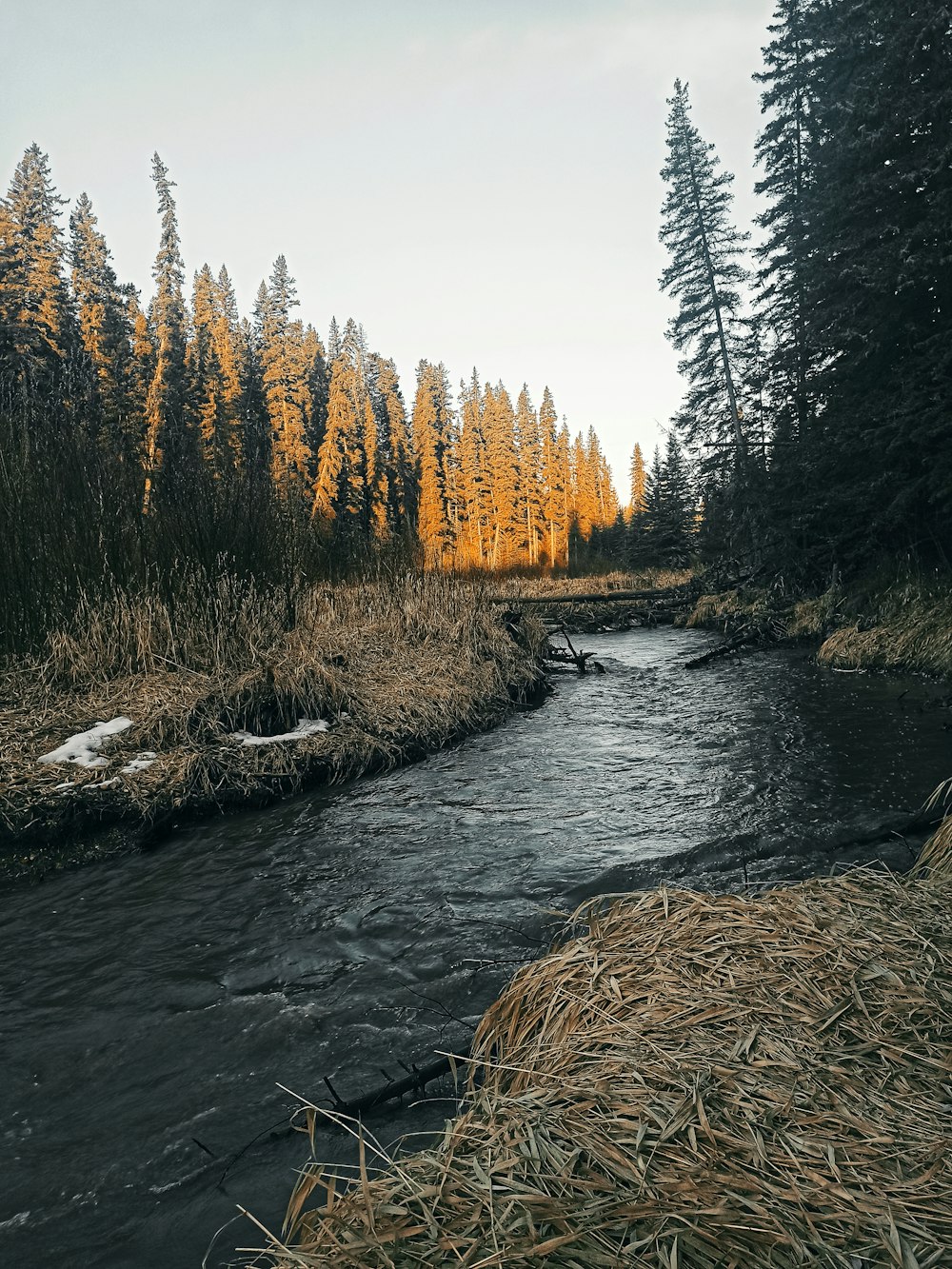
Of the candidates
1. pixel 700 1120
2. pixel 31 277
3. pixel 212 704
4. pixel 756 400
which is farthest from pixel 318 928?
pixel 31 277

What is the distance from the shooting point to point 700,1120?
1.33m

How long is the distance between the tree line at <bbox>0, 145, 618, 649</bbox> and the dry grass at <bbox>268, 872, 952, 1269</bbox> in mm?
6644

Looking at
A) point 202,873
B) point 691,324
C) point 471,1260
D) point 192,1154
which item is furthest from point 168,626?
point 691,324

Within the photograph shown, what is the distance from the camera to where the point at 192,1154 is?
2285 millimetres

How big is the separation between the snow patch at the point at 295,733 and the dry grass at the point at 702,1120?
15.8ft

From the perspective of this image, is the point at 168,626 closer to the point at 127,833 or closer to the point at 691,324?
the point at 127,833

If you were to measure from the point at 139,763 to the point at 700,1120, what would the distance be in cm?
555

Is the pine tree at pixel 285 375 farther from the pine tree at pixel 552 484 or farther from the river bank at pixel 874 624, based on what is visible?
the river bank at pixel 874 624

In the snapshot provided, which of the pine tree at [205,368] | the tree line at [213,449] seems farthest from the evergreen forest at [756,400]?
the pine tree at [205,368]

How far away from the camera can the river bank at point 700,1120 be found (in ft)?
3.57

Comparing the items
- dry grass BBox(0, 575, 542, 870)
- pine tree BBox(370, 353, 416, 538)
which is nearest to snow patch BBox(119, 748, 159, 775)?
dry grass BBox(0, 575, 542, 870)

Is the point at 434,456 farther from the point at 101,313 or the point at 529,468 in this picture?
→ the point at 101,313

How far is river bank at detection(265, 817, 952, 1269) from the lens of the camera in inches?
42.9

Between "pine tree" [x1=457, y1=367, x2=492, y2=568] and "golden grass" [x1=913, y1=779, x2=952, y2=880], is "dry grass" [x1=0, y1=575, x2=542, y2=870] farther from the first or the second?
"pine tree" [x1=457, y1=367, x2=492, y2=568]
